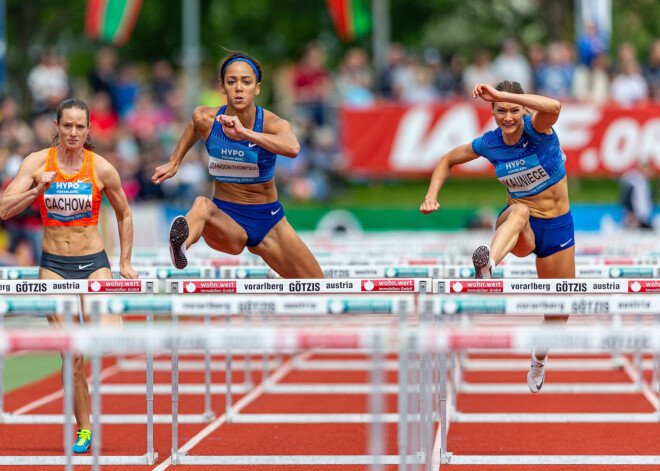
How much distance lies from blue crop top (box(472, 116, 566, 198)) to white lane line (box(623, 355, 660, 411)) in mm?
2792

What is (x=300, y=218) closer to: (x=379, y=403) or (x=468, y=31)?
(x=379, y=403)

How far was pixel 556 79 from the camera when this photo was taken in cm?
2203

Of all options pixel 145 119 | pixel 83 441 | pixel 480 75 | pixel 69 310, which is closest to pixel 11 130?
pixel 145 119

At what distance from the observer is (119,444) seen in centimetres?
841

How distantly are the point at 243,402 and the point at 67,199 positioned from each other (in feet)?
12.1

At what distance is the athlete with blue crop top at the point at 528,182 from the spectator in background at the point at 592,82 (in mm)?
14921

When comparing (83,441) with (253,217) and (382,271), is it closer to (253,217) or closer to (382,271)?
(253,217)

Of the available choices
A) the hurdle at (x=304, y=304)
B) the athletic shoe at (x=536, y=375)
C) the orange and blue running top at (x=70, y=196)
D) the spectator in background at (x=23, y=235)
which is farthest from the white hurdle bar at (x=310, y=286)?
the spectator in background at (x=23, y=235)

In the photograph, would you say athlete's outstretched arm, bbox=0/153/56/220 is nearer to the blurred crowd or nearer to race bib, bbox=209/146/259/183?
race bib, bbox=209/146/259/183

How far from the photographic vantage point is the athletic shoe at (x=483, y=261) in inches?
285

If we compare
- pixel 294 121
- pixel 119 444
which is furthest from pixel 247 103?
pixel 294 121

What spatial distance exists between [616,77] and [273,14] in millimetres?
22406

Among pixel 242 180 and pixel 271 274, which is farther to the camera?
pixel 271 274

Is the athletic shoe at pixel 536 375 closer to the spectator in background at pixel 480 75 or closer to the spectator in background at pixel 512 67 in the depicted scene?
the spectator in background at pixel 512 67
